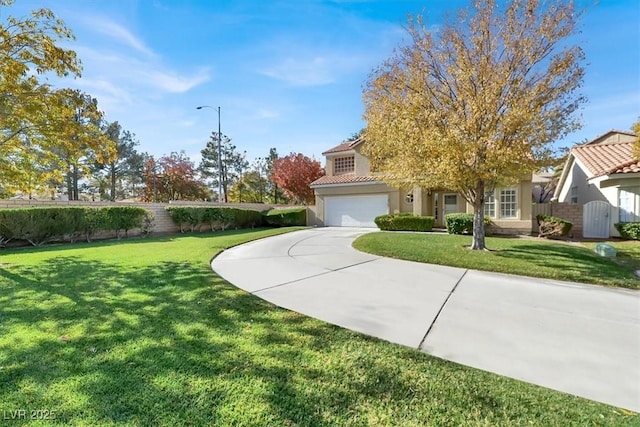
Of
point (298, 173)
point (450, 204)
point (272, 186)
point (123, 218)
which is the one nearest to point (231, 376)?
point (123, 218)

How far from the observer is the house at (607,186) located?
11.9 m

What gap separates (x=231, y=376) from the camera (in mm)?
2584

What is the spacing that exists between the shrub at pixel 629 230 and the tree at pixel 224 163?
35.0 metres

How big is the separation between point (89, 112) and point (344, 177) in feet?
49.1

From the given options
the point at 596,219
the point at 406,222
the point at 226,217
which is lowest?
the point at 406,222

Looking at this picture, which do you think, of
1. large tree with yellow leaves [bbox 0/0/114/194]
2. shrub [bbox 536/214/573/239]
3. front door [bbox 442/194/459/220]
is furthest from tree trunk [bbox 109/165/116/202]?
shrub [bbox 536/214/573/239]

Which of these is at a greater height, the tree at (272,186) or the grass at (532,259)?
the tree at (272,186)

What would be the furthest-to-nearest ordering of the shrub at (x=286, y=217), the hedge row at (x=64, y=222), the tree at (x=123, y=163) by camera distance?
1. the tree at (x=123, y=163)
2. the shrub at (x=286, y=217)
3. the hedge row at (x=64, y=222)

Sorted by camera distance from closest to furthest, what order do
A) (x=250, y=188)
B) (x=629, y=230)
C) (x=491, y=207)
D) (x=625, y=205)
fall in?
1. (x=629, y=230)
2. (x=625, y=205)
3. (x=491, y=207)
4. (x=250, y=188)

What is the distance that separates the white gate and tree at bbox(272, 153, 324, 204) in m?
20.0

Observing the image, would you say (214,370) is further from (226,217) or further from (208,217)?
(226,217)

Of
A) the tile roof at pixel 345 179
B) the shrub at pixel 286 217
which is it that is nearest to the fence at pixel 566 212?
the tile roof at pixel 345 179

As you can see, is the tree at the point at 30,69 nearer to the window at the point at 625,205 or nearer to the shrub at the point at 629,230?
the shrub at the point at 629,230

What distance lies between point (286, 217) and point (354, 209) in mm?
4695
